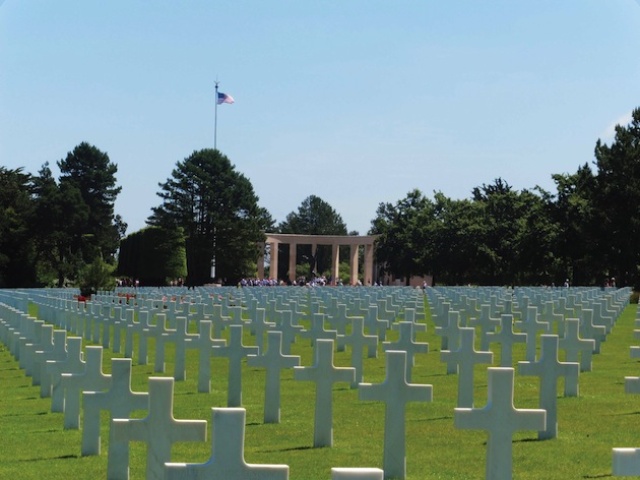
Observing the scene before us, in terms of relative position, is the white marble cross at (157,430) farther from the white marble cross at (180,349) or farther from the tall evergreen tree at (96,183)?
the tall evergreen tree at (96,183)

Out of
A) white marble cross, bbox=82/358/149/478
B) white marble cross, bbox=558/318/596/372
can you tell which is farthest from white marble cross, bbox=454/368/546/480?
white marble cross, bbox=558/318/596/372

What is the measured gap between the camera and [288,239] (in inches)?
4414

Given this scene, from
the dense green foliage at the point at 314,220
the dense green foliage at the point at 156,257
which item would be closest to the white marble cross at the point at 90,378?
the dense green foliage at the point at 156,257

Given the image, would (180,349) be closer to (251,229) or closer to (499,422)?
(499,422)

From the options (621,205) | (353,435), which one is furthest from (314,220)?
(353,435)

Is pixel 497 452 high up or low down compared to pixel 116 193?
down

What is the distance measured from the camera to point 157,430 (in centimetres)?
729

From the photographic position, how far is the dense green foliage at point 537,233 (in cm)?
6594

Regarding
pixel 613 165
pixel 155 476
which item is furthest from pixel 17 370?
pixel 613 165

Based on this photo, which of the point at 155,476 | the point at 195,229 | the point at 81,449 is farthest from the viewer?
the point at 195,229

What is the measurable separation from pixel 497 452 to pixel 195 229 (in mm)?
84530

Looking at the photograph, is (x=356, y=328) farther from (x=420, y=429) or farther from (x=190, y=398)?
(x=420, y=429)

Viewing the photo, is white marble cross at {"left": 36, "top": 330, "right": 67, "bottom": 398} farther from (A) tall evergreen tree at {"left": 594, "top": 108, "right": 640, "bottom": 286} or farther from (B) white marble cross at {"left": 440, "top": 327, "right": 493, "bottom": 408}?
(A) tall evergreen tree at {"left": 594, "top": 108, "right": 640, "bottom": 286}

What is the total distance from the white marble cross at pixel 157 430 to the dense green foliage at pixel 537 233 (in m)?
59.2
